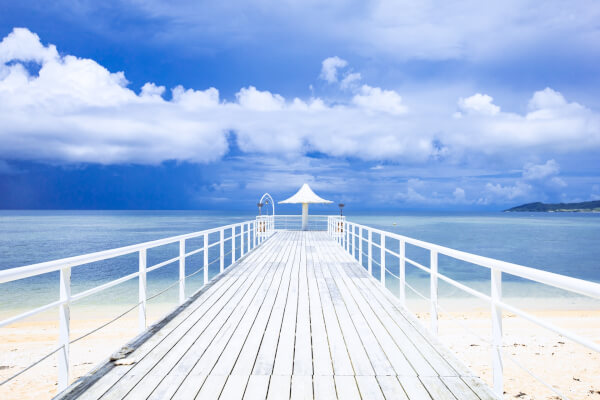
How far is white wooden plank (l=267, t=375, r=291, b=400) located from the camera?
227 centimetres

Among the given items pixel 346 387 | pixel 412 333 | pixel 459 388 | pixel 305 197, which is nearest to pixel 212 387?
pixel 346 387

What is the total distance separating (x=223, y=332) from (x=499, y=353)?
7.37ft

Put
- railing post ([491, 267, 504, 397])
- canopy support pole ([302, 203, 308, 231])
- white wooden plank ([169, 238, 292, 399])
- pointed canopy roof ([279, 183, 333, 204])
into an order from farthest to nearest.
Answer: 1. canopy support pole ([302, 203, 308, 231])
2. pointed canopy roof ([279, 183, 333, 204])
3. white wooden plank ([169, 238, 292, 399])
4. railing post ([491, 267, 504, 397])

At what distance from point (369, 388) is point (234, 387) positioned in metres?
0.82

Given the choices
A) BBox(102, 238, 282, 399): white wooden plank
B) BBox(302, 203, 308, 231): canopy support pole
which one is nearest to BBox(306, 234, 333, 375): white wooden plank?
BBox(102, 238, 282, 399): white wooden plank

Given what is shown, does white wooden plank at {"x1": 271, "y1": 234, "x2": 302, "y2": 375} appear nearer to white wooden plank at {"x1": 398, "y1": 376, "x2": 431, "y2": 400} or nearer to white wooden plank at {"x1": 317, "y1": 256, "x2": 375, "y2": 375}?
white wooden plank at {"x1": 317, "y1": 256, "x2": 375, "y2": 375}

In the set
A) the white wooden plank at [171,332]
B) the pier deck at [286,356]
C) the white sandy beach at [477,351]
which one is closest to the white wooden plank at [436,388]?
the pier deck at [286,356]

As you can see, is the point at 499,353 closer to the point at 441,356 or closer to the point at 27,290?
the point at 441,356

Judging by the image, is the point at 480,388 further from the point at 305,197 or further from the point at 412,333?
the point at 305,197

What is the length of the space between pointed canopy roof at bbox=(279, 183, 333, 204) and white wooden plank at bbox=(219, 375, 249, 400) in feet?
51.4

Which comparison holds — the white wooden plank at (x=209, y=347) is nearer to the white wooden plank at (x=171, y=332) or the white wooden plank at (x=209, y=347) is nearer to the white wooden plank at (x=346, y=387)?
the white wooden plank at (x=171, y=332)

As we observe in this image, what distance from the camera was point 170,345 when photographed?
10.3 ft

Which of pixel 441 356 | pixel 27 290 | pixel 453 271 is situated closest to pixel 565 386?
pixel 441 356

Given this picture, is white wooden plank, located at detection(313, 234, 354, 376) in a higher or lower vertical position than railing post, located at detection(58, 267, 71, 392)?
lower
